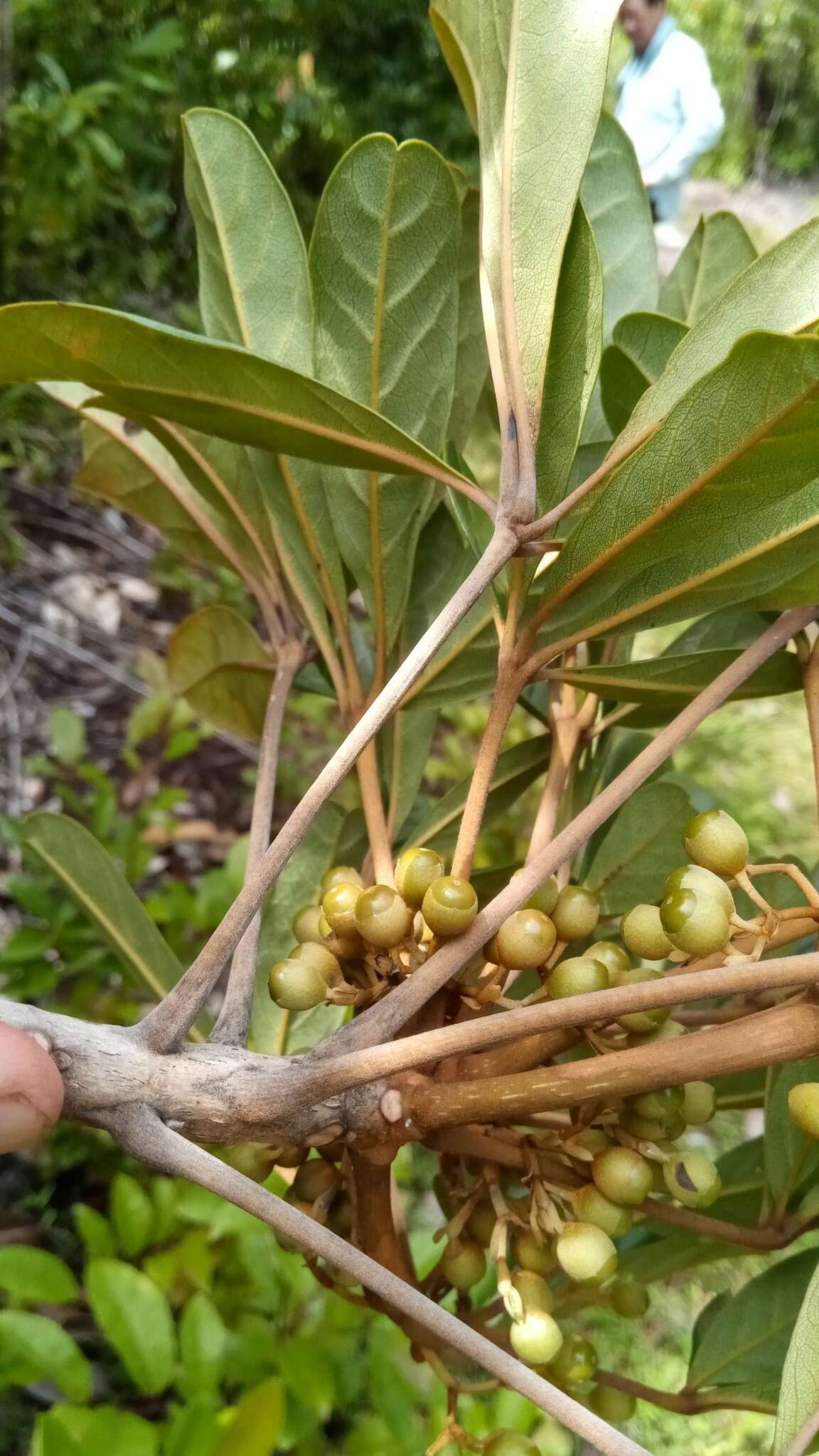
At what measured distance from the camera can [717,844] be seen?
35 centimetres

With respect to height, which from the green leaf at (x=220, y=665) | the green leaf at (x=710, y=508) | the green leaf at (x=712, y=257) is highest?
the green leaf at (x=712, y=257)

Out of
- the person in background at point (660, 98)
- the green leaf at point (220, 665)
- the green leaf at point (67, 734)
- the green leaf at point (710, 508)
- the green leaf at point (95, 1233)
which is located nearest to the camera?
the green leaf at point (710, 508)

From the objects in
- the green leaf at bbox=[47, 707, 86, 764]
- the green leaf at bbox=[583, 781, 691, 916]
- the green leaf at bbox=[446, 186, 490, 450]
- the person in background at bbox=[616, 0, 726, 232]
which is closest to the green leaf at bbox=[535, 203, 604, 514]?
the green leaf at bbox=[446, 186, 490, 450]

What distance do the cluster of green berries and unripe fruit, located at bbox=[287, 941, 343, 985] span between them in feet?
0.38

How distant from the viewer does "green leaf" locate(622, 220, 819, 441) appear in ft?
1.06

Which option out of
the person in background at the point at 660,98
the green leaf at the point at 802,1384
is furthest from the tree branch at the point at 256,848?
the person in background at the point at 660,98

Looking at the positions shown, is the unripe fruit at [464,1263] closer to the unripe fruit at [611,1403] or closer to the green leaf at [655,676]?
the unripe fruit at [611,1403]

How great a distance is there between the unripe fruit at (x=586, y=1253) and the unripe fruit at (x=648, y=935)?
0.34 ft

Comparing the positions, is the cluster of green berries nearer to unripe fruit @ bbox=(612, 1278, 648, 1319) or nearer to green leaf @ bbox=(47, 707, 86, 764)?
unripe fruit @ bbox=(612, 1278, 648, 1319)

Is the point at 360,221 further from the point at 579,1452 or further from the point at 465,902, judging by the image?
the point at 579,1452

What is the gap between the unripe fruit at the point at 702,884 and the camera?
0.33 m

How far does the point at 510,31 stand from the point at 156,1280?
2.73ft

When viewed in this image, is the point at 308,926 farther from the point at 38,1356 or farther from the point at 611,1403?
the point at 38,1356

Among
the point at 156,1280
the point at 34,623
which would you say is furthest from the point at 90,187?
the point at 156,1280
